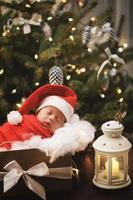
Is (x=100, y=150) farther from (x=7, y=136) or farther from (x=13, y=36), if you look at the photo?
(x=13, y=36)

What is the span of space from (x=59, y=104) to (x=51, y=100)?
0.10 ft

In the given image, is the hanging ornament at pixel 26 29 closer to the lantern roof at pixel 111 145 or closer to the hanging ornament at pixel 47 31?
the hanging ornament at pixel 47 31

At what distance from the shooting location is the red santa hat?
1.14 m

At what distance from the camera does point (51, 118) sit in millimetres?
1105

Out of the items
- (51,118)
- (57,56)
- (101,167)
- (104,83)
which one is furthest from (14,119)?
(104,83)

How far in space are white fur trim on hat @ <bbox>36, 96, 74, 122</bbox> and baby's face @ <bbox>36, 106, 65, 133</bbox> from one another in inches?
0.4

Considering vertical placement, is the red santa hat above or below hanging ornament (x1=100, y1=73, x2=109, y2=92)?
above

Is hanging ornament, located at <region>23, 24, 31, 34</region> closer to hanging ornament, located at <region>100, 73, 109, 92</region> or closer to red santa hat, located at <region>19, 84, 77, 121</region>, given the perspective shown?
hanging ornament, located at <region>100, 73, 109, 92</region>

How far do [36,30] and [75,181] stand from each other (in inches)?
39.5

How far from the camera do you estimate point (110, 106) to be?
1.63m

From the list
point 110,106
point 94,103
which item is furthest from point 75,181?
point 94,103

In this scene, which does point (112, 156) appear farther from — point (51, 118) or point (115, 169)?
point (51, 118)

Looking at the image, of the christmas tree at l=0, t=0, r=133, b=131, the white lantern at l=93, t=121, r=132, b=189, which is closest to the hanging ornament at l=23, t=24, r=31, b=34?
the christmas tree at l=0, t=0, r=133, b=131

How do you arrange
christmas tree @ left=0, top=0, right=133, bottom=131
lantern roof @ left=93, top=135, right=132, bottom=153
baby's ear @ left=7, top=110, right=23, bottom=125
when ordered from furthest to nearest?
christmas tree @ left=0, top=0, right=133, bottom=131 < baby's ear @ left=7, top=110, right=23, bottom=125 < lantern roof @ left=93, top=135, right=132, bottom=153
